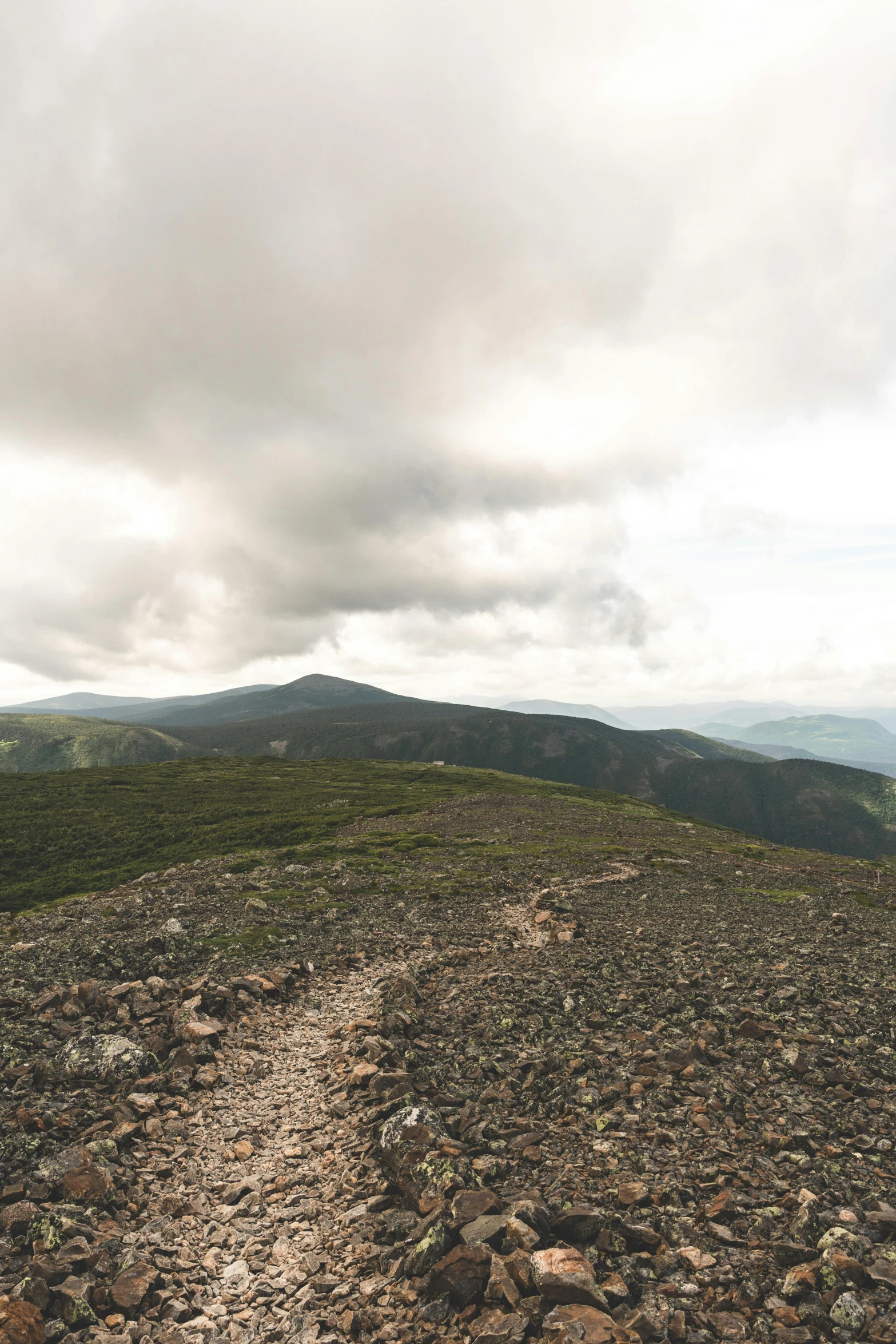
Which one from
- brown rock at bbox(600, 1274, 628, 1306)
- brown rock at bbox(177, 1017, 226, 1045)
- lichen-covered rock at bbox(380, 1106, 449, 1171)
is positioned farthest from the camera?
brown rock at bbox(177, 1017, 226, 1045)

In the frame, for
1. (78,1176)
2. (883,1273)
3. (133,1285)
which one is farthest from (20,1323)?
(883,1273)

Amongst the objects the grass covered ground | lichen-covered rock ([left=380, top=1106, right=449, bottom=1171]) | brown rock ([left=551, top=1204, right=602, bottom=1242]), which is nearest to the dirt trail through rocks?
lichen-covered rock ([left=380, top=1106, right=449, bottom=1171])

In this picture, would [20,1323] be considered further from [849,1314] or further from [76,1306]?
[849,1314]

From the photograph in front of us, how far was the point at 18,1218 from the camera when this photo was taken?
1055 cm

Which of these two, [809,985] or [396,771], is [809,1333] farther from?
[396,771]

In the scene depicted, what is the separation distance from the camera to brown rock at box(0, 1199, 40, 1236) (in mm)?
10391

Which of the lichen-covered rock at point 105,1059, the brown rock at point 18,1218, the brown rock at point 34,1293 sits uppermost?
the brown rock at point 34,1293

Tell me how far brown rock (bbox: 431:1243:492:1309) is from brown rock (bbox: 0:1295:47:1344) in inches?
231

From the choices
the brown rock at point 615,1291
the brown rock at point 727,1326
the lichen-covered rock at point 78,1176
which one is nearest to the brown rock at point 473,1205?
the brown rock at point 615,1291

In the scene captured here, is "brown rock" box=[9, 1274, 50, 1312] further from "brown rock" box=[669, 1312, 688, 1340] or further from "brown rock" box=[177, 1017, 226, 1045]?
"brown rock" box=[669, 1312, 688, 1340]

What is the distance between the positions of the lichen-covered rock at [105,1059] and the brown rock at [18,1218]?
4915 mm

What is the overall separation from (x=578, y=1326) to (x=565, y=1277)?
30.3 inches

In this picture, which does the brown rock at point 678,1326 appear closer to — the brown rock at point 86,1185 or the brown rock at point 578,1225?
the brown rock at point 578,1225

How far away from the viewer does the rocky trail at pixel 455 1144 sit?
8.81 m
